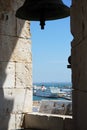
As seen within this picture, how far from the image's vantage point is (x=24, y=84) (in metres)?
6.05

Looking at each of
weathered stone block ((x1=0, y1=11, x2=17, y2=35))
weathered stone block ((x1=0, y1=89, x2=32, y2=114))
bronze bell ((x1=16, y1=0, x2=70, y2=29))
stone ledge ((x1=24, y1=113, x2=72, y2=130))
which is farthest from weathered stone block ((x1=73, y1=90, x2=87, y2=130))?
weathered stone block ((x1=0, y1=11, x2=17, y2=35))

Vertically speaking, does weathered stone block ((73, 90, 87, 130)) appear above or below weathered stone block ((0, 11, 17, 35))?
below

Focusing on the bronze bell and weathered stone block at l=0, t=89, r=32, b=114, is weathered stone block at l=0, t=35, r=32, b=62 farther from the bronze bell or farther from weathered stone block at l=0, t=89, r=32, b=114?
the bronze bell

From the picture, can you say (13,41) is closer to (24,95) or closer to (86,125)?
(24,95)

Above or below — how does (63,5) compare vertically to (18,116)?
above

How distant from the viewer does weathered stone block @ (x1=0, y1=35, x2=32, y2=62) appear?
5805 mm

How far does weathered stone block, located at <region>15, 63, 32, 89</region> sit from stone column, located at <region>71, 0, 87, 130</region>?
253cm

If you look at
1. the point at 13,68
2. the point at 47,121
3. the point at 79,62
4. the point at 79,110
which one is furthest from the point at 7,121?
the point at 79,62

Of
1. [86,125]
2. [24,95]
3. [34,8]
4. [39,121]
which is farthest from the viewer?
[24,95]

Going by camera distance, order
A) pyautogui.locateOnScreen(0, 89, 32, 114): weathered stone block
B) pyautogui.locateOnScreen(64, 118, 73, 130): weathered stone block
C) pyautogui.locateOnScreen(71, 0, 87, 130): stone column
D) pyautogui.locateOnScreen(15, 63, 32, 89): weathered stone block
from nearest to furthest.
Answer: pyautogui.locateOnScreen(71, 0, 87, 130): stone column, pyautogui.locateOnScreen(64, 118, 73, 130): weathered stone block, pyautogui.locateOnScreen(0, 89, 32, 114): weathered stone block, pyautogui.locateOnScreen(15, 63, 32, 89): weathered stone block

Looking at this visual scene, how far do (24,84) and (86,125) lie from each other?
3.21 meters

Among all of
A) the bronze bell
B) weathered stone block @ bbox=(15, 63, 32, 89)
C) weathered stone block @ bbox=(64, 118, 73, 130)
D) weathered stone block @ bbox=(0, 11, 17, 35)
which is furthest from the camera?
weathered stone block @ bbox=(15, 63, 32, 89)

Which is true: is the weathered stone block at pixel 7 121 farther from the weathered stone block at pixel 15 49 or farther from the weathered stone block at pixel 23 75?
the weathered stone block at pixel 15 49

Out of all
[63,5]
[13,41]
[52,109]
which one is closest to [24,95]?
[52,109]
